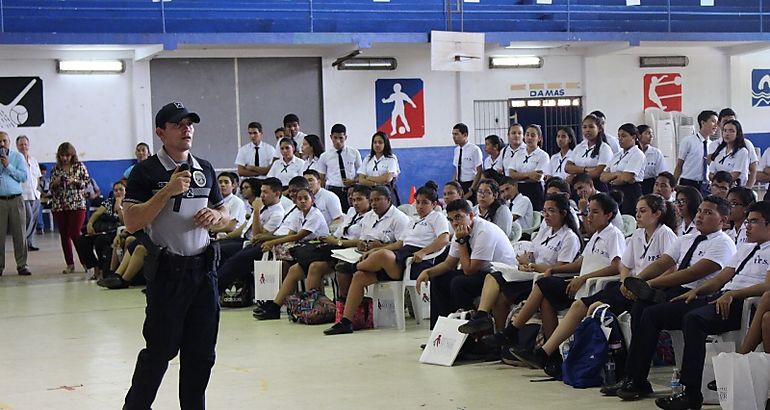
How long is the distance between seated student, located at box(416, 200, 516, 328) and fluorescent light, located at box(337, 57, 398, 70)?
381 inches

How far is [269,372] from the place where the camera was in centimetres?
737

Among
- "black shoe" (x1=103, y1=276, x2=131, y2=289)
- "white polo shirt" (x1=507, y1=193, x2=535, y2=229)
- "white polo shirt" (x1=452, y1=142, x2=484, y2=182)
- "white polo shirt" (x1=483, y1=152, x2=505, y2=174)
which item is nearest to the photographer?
"white polo shirt" (x1=507, y1=193, x2=535, y2=229)

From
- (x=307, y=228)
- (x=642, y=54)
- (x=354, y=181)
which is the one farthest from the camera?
(x=642, y=54)

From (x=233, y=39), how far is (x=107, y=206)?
161 inches

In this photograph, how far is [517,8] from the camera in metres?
18.8

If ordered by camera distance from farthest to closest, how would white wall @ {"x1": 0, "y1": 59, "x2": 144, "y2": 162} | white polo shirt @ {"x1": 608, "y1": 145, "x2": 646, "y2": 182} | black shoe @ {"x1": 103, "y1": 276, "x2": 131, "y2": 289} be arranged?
1. white wall @ {"x1": 0, "y1": 59, "x2": 144, "y2": 162}
2. black shoe @ {"x1": 103, "y1": 276, "x2": 131, "y2": 289}
3. white polo shirt @ {"x1": 608, "y1": 145, "x2": 646, "y2": 182}

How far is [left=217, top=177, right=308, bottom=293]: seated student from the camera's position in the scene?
10336mm

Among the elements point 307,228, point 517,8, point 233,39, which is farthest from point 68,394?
point 517,8

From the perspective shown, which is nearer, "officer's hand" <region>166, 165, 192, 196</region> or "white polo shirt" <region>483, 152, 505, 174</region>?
"officer's hand" <region>166, 165, 192, 196</region>

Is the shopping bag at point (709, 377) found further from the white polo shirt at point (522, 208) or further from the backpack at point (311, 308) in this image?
the white polo shirt at point (522, 208)

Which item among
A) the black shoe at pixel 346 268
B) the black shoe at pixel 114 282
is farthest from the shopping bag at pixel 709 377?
the black shoe at pixel 114 282

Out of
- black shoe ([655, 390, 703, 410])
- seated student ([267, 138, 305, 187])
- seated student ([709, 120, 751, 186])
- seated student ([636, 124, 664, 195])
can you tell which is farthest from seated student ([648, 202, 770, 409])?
seated student ([267, 138, 305, 187])

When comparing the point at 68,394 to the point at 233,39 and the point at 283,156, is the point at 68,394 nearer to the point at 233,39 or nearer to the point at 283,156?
the point at 283,156

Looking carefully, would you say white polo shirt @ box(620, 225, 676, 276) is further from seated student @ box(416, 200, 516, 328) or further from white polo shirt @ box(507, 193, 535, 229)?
white polo shirt @ box(507, 193, 535, 229)
